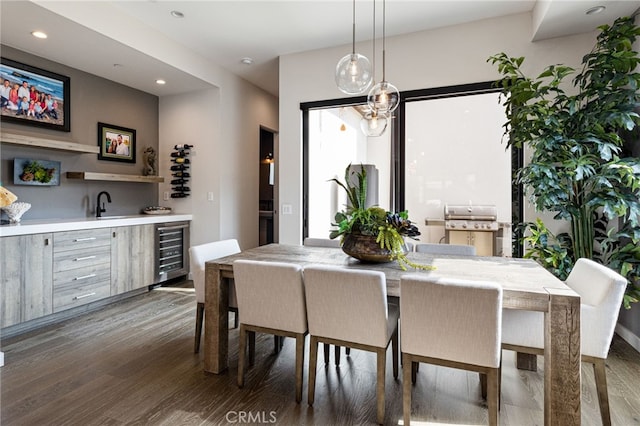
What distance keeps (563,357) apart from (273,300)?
1.46 meters

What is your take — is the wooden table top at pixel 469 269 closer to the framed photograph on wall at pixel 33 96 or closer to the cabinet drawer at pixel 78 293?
the cabinet drawer at pixel 78 293

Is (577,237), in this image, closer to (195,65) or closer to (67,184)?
(195,65)

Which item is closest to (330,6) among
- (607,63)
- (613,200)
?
(607,63)

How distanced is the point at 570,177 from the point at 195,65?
4.13 m

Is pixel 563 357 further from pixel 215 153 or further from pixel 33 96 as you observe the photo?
pixel 33 96

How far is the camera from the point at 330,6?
10.1 feet

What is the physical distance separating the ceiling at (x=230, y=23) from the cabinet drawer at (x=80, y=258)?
6.70ft

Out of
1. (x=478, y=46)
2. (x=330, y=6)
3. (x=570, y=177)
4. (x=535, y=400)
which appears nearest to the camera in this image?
(x=535, y=400)

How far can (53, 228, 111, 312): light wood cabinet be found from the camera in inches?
121

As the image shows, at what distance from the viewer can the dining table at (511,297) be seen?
1488mm

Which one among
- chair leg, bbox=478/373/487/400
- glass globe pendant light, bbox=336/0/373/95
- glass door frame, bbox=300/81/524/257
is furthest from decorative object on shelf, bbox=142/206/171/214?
chair leg, bbox=478/373/487/400

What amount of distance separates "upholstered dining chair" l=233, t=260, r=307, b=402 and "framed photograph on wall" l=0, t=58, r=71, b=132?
3182 millimetres

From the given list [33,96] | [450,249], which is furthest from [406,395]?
[33,96]

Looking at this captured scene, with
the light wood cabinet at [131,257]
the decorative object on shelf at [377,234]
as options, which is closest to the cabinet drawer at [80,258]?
the light wood cabinet at [131,257]
